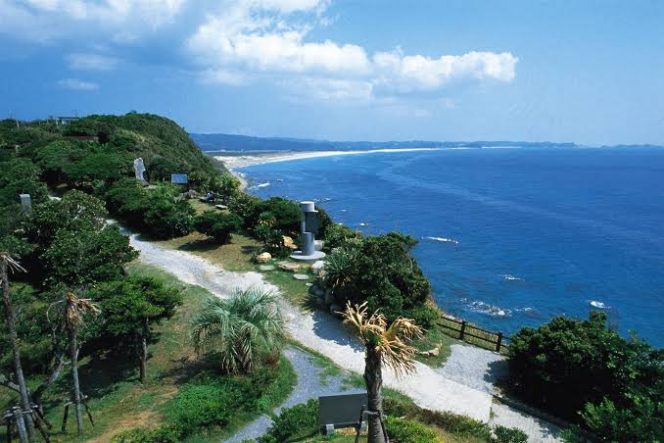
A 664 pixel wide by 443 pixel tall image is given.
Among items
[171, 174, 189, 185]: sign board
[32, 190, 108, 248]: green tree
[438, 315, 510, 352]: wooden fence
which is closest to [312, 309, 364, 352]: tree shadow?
[438, 315, 510, 352]: wooden fence

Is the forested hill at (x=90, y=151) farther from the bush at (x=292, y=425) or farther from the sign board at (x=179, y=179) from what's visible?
the bush at (x=292, y=425)

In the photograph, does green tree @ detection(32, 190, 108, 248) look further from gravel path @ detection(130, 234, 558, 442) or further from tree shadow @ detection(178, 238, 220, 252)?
gravel path @ detection(130, 234, 558, 442)

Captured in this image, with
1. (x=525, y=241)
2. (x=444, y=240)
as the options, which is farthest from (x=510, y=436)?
(x=525, y=241)

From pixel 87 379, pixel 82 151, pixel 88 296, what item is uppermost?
pixel 82 151

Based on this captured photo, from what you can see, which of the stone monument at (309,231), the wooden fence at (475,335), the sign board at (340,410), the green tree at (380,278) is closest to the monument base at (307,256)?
the stone monument at (309,231)

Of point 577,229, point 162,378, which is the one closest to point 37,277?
point 162,378

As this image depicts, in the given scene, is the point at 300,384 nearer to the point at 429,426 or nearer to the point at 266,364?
the point at 266,364
